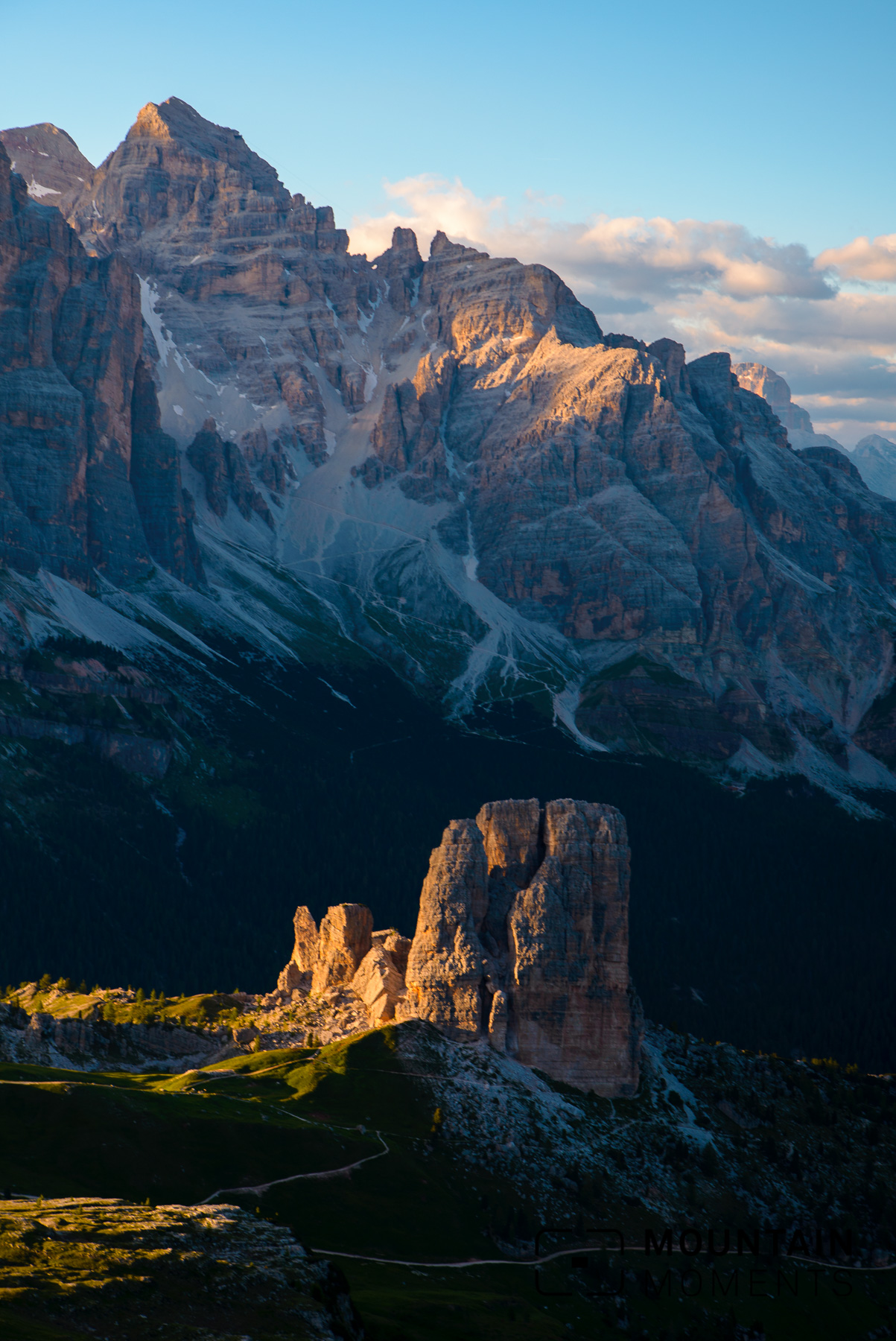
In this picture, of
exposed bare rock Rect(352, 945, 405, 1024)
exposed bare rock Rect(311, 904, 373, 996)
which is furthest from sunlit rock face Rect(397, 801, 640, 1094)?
exposed bare rock Rect(311, 904, 373, 996)

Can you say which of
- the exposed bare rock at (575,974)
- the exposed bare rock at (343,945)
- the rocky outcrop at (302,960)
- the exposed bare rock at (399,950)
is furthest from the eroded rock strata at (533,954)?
the rocky outcrop at (302,960)

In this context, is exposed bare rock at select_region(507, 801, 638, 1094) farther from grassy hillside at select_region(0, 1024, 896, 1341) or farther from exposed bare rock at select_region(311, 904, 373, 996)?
exposed bare rock at select_region(311, 904, 373, 996)

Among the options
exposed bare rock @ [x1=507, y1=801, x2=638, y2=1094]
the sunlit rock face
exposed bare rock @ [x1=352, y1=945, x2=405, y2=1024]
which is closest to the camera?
the sunlit rock face

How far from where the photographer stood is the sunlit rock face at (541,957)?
14425cm

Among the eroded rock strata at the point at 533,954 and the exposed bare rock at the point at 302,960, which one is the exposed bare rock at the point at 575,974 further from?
the exposed bare rock at the point at 302,960

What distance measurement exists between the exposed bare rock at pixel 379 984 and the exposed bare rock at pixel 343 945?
2.64m

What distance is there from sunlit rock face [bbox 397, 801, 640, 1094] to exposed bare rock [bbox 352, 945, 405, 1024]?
1656mm

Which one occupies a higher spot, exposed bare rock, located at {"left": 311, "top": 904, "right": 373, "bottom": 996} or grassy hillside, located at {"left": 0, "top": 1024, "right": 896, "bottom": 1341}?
exposed bare rock, located at {"left": 311, "top": 904, "right": 373, "bottom": 996}

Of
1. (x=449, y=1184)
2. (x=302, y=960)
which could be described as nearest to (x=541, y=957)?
(x=449, y=1184)

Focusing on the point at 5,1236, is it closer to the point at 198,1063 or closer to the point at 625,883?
the point at 198,1063

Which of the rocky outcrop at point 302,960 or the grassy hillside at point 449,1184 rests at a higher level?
the rocky outcrop at point 302,960

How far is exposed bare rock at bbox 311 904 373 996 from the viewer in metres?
161

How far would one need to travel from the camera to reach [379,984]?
5945 inches

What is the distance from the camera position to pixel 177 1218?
9281 centimetres
